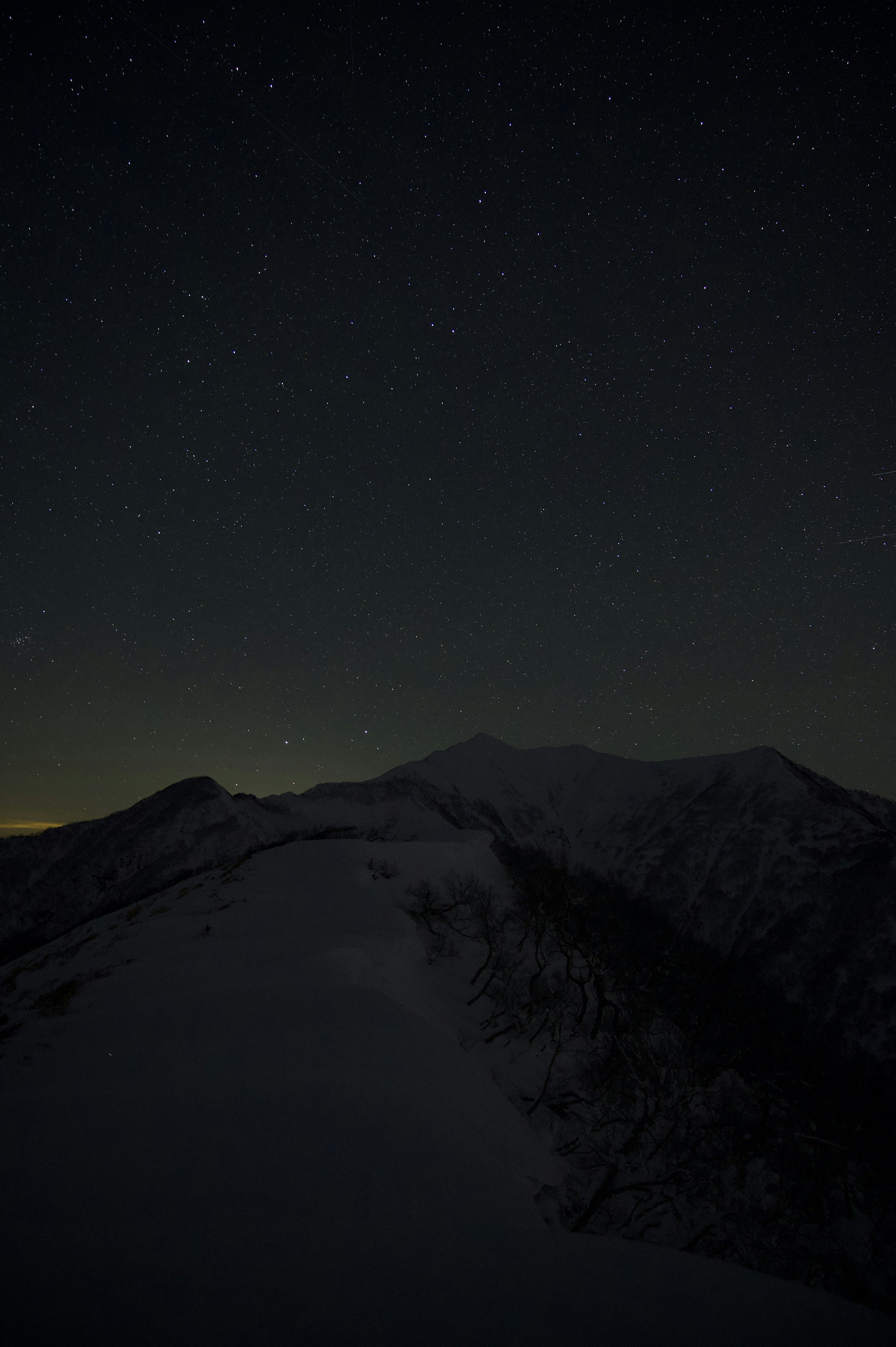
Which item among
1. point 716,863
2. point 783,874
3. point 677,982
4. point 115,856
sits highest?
point 115,856

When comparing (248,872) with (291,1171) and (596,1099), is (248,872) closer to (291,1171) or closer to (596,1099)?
(596,1099)

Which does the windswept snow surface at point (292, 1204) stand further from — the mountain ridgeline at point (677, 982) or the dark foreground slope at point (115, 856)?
the dark foreground slope at point (115, 856)

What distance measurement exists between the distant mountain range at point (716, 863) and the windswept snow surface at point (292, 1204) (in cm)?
6290

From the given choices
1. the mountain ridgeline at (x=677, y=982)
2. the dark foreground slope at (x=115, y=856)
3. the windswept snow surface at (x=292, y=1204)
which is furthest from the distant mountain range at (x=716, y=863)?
the windswept snow surface at (x=292, y=1204)

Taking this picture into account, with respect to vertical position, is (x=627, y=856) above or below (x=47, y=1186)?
below

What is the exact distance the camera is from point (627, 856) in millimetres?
193125

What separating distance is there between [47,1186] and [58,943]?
53.9m

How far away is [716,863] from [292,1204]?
567 ft

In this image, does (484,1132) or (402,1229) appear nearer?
(402,1229)

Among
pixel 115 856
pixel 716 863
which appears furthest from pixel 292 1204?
pixel 716 863

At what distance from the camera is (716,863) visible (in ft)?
484

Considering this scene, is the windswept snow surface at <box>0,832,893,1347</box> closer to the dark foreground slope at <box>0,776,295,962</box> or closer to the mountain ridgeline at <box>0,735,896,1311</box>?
the mountain ridgeline at <box>0,735,896,1311</box>

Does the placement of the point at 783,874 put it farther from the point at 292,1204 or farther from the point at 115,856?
the point at 115,856

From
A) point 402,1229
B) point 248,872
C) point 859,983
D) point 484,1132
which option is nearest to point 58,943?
point 248,872
